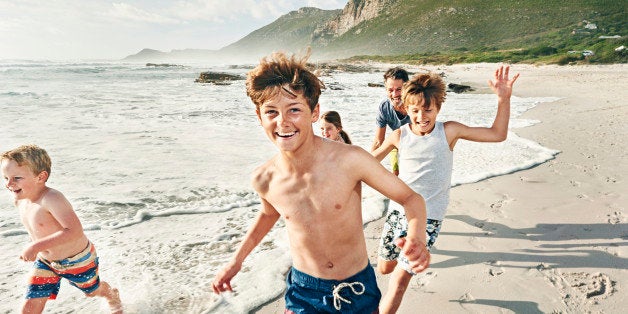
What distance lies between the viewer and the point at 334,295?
208 cm

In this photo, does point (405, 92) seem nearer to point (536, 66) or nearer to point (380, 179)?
point (380, 179)

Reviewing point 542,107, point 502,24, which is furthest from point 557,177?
point 502,24

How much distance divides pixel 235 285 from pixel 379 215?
2226 millimetres

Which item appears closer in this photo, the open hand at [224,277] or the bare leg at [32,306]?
the open hand at [224,277]

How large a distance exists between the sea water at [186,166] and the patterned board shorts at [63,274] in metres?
0.46

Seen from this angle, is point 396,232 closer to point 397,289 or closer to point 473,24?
point 397,289

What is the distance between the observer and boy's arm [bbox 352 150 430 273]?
1716 millimetres

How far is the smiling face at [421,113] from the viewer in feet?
10.3

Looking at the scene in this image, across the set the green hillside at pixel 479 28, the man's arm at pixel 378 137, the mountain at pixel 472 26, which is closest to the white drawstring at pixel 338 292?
the man's arm at pixel 378 137

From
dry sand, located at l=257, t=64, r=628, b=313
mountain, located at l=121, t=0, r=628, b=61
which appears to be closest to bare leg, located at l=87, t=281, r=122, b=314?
dry sand, located at l=257, t=64, r=628, b=313

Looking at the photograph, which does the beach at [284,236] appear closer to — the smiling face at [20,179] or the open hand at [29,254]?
the open hand at [29,254]

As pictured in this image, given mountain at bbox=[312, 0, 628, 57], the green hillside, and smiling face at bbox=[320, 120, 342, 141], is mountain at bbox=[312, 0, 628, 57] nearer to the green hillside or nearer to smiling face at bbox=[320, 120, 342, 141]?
the green hillside

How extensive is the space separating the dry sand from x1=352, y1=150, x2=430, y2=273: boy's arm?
1.59 meters

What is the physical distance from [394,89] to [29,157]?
358 cm
